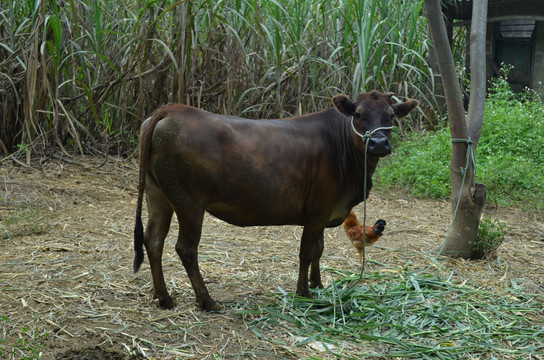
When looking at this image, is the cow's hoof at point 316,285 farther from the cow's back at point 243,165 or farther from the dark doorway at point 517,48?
the dark doorway at point 517,48

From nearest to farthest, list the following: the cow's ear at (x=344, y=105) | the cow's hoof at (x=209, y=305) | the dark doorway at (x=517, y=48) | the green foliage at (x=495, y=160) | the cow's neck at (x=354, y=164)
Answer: the cow's hoof at (x=209, y=305)
the cow's ear at (x=344, y=105)
the cow's neck at (x=354, y=164)
the green foliage at (x=495, y=160)
the dark doorway at (x=517, y=48)

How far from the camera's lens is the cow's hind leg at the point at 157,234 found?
13.6 feet

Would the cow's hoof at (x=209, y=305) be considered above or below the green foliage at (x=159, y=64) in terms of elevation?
below

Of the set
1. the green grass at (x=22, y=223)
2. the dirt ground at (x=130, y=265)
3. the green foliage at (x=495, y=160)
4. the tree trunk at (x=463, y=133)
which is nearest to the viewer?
the dirt ground at (x=130, y=265)

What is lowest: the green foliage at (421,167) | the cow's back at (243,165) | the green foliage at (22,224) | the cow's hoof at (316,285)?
the cow's hoof at (316,285)

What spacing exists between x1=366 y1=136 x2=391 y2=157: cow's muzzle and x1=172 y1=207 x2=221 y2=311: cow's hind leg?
3.72 feet

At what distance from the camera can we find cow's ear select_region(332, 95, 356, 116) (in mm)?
4238

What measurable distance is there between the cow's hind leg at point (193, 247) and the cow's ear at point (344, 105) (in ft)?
3.70

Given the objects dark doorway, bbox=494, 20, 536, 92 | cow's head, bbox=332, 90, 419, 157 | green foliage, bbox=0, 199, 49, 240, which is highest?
dark doorway, bbox=494, 20, 536, 92

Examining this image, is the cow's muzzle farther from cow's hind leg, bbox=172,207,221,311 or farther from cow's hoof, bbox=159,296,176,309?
cow's hoof, bbox=159,296,176,309

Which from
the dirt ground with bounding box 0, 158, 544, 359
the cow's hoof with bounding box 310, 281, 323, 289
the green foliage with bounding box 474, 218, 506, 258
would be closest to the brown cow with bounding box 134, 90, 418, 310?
the cow's hoof with bounding box 310, 281, 323, 289

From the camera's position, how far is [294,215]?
4.31 m

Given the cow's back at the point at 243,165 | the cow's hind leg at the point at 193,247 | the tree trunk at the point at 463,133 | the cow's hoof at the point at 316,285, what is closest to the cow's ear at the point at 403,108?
the cow's back at the point at 243,165

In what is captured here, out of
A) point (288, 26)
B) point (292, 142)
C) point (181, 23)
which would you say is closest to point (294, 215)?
point (292, 142)
